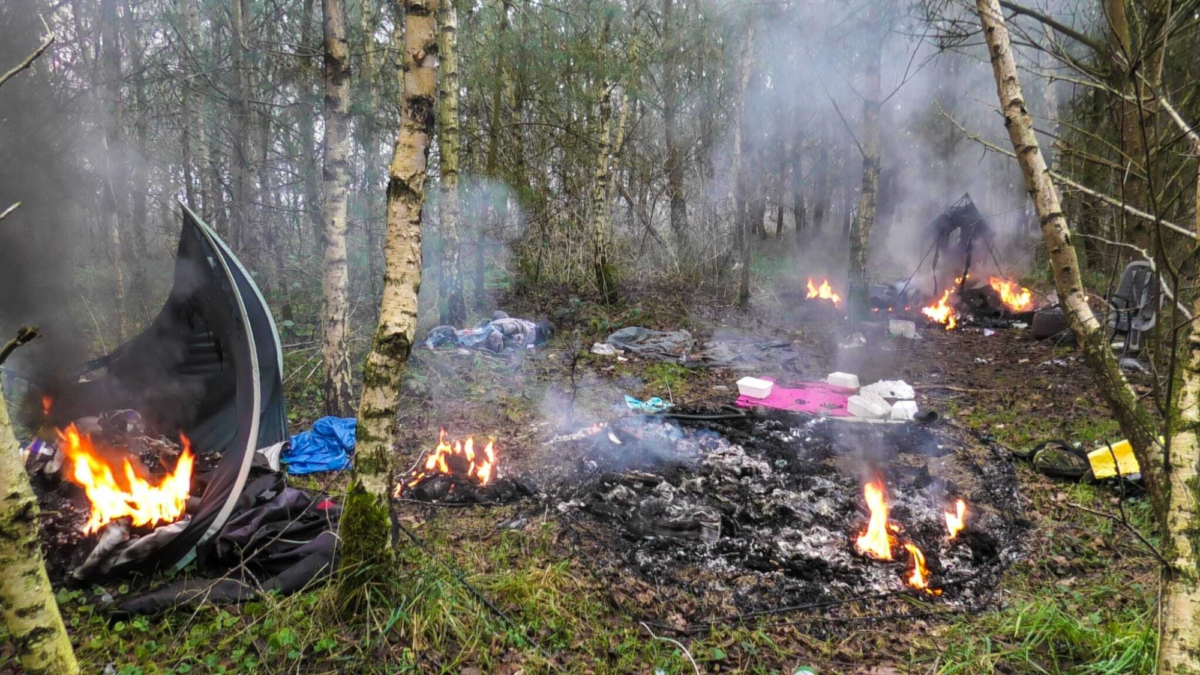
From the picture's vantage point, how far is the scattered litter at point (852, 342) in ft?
29.8

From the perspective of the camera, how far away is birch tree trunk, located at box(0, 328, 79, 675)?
1451 millimetres

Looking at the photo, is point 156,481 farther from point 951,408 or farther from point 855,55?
point 855,55

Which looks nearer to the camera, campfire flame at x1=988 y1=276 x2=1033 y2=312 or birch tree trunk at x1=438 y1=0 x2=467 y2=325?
birch tree trunk at x1=438 y1=0 x2=467 y2=325

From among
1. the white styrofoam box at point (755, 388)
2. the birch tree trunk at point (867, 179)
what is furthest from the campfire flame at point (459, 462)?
the birch tree trunk at point (867, 179)

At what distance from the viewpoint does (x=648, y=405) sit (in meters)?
6.43

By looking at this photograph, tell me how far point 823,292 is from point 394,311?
36.9ft

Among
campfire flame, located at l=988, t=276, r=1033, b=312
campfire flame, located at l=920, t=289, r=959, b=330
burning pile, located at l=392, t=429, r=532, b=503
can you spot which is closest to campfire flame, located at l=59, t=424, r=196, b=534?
burning pile, located at l=392, t=429, r=532, b=503

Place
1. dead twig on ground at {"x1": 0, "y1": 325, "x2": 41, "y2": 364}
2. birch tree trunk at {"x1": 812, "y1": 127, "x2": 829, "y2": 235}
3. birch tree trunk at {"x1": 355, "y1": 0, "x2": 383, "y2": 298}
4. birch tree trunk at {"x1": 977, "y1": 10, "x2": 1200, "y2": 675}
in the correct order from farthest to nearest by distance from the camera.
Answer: birch tree trunk at {"x1": 812, "y1": 127, "x2": 829, "y2": 235}, birch tree trunk at {"x1": 355, "y1": 0, "x2": 383, "y2": 298}, birch tree trunk at {"x1": 977, "y1": 10, "x2": 1200, "y2": 675}, dead twig on ground at {"x1": 0, "y1": 325, "x2": 41, "y2": 364}

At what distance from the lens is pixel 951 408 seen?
6.32m

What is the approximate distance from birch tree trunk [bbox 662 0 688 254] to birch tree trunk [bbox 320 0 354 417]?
8118 millimetres

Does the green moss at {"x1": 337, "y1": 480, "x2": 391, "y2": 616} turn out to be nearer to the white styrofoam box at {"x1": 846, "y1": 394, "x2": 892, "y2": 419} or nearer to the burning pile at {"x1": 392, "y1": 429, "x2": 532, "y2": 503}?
the burning pile at {"x1": 392, "y1": 429, "x2": 532, "y2": 503}

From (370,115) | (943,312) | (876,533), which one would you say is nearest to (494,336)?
(370,115)

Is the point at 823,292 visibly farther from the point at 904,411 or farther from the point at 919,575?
the point at 919,575

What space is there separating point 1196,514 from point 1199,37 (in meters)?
8.94
